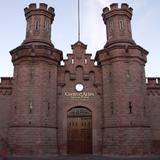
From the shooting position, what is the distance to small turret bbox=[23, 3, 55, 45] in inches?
1107

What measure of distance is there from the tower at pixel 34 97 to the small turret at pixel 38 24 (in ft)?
0.35

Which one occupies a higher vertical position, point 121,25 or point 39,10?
point 39,10

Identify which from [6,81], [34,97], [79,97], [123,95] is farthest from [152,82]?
[6,81]

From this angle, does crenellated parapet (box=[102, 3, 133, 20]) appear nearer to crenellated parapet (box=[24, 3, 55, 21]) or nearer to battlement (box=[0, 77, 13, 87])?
crenellated parapet (box=[24, 3, 55, 21])

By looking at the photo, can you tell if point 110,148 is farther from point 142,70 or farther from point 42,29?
point 42,29

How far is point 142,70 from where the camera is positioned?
88.8 ft

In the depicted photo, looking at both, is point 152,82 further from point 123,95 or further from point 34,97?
point 34,97

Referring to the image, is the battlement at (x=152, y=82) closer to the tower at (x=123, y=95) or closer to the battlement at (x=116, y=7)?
the tower at (x=123, y=95)

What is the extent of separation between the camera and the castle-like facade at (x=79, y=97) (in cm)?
2439

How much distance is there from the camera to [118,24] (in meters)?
28.7

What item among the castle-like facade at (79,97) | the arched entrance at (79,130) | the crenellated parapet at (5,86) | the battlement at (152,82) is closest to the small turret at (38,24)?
the castle-like facade at (79,97)

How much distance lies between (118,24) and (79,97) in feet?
29.8

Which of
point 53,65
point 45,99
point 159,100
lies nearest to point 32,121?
point 45,99

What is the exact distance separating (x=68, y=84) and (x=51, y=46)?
183 inches
